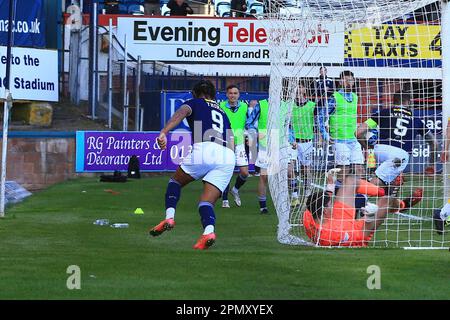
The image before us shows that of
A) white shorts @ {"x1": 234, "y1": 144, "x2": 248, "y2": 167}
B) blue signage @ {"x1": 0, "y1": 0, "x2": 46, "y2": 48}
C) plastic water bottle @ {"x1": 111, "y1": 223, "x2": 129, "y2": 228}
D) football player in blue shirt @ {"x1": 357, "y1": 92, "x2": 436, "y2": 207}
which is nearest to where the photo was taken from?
football player in blue shirt @ {"x1": 357, "y1": 92, "x2": 436, "y2": 207}

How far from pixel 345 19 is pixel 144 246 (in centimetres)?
377

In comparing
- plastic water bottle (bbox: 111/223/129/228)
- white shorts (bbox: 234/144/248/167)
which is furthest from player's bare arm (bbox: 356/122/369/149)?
white shorts (bbox: 234/144/248/167)

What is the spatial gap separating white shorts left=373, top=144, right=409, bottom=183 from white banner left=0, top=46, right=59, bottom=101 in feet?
43.7

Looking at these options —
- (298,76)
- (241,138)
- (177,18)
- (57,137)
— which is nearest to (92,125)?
(57,137)

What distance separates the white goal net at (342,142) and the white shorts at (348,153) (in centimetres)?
1

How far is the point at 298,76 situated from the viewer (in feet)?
46.4

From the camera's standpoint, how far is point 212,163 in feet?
42.4

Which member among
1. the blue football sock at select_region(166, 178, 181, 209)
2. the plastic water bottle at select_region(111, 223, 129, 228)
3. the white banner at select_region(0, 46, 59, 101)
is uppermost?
the white banner at select_region(0, 46, 59, 101)

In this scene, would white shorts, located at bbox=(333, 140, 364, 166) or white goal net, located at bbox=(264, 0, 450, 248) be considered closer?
white goal net, located at bbox=(264, 0, 450, 248)

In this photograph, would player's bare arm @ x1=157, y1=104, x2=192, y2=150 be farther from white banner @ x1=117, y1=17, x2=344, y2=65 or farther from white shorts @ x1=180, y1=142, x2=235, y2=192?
white banner @ x1=117, y1=17, x2=344, y2=65

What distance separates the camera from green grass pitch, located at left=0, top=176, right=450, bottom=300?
30.1 ft

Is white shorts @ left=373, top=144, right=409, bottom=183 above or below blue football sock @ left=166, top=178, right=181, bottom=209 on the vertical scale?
above

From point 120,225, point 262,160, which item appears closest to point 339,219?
point 120,225
